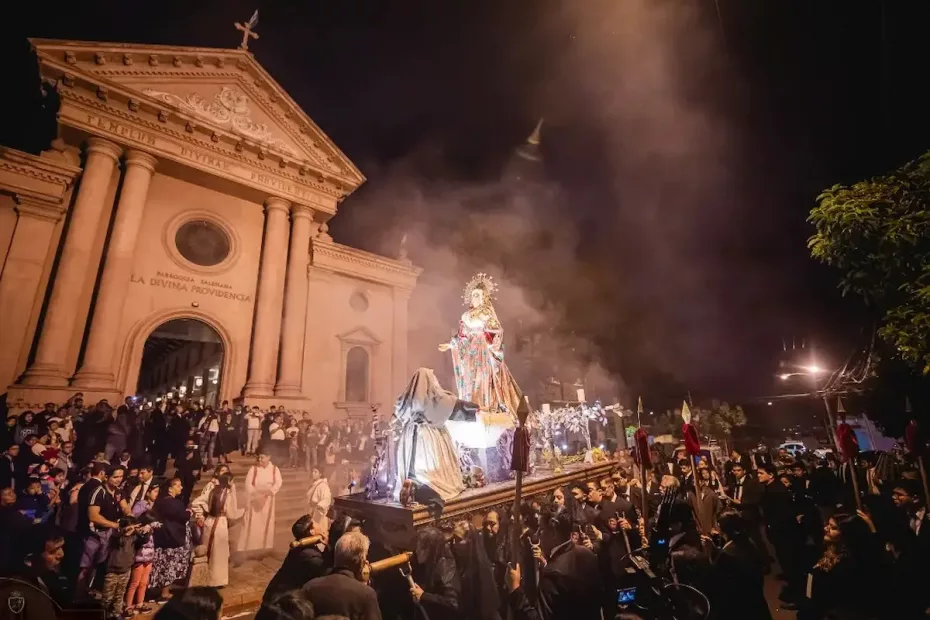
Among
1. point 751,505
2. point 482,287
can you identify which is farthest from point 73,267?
point 751,505

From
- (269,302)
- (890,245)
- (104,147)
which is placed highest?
(104,147)

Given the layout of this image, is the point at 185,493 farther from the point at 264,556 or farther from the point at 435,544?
the point at 435,544

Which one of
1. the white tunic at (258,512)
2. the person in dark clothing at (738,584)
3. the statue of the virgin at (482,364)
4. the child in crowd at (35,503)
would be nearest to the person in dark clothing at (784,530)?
the person in dark clothing at (738,584)

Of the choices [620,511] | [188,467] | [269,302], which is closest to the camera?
[620,511]

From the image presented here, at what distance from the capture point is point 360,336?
728 inches

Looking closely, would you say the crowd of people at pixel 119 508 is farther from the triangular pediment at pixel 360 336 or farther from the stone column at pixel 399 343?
the stone column at pixel 399 343

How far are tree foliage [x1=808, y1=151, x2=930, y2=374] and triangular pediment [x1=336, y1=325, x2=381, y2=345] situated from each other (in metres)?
15.6

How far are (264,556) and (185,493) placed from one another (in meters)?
2.05

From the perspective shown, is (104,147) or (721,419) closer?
(104,147)

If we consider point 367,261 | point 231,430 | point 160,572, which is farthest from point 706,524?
point 367,261

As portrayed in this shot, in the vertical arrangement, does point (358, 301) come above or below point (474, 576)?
above

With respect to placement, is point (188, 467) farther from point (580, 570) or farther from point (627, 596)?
point (627, 596)

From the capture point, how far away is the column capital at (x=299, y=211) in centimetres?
1781

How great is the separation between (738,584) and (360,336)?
53.2 feet
